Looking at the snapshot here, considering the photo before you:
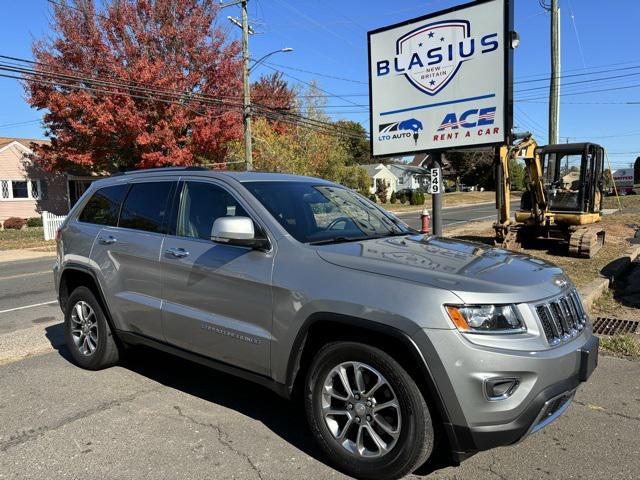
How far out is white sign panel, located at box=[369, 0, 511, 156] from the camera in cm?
878

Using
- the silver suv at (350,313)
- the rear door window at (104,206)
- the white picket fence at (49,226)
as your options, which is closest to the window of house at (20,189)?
the white picket fence at (49,226)

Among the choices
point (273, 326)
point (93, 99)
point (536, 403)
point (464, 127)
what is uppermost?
point (93, 99)

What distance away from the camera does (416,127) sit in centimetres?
1005

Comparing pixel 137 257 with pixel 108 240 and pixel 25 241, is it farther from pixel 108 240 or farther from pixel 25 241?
pixel 25 241

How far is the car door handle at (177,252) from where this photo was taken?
405cm

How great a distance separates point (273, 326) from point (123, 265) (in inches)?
71.3

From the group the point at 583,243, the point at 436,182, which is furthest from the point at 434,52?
the point at 583,243

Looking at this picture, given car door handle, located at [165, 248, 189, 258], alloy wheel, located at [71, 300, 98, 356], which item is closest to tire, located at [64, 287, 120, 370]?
alloy wheel, located at [71, 300, 98, 356]

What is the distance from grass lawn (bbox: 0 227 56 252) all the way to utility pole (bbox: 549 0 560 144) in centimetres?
1844

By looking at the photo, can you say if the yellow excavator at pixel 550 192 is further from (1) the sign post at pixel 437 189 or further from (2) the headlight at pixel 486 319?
(2) the headlight at pixel 486 319

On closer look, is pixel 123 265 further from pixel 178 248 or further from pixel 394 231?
pixel 394 231

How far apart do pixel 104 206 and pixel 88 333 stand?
47.3 inches

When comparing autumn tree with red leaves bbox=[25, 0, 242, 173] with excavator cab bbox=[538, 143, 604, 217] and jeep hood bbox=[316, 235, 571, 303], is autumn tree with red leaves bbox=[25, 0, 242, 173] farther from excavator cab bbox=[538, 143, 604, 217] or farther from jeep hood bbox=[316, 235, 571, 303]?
jeep hood bbox=[316, 235, 571, 303]

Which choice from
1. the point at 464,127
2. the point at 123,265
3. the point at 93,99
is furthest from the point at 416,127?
the point at 93,99
